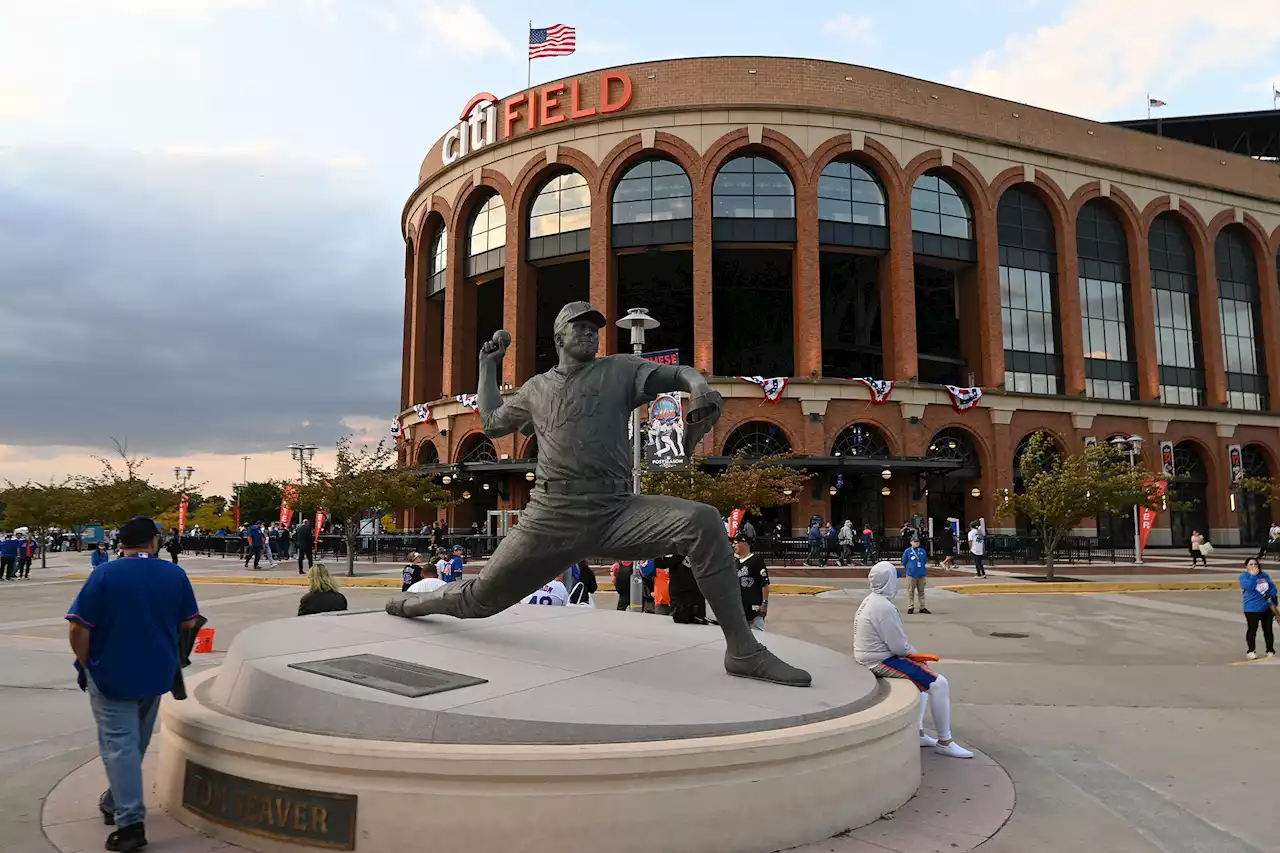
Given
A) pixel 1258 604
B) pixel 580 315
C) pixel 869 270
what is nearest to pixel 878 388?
pixel 869 270

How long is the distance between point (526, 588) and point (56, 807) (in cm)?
282

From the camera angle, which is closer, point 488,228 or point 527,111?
point 527,111

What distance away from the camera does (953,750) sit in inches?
228

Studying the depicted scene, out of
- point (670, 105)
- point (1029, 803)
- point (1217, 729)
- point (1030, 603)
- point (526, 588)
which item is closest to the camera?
point (1029, 803)

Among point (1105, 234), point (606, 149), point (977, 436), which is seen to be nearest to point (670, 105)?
point (606, 149)

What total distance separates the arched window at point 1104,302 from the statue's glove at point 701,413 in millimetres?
41902

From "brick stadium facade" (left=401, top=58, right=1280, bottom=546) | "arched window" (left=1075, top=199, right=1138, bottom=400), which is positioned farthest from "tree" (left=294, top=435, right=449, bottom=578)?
"arched window" (left=1075, top=199, right=1138, bottom=400)

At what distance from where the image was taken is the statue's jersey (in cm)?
505

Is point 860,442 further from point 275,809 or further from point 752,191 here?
point 275,809

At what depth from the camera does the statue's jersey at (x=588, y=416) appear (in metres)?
5.05

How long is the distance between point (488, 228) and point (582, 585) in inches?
A: 1305

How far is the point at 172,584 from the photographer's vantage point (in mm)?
4289

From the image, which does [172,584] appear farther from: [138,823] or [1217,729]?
[1217,729]

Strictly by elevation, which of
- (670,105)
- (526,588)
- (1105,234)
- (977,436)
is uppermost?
(670,105)
